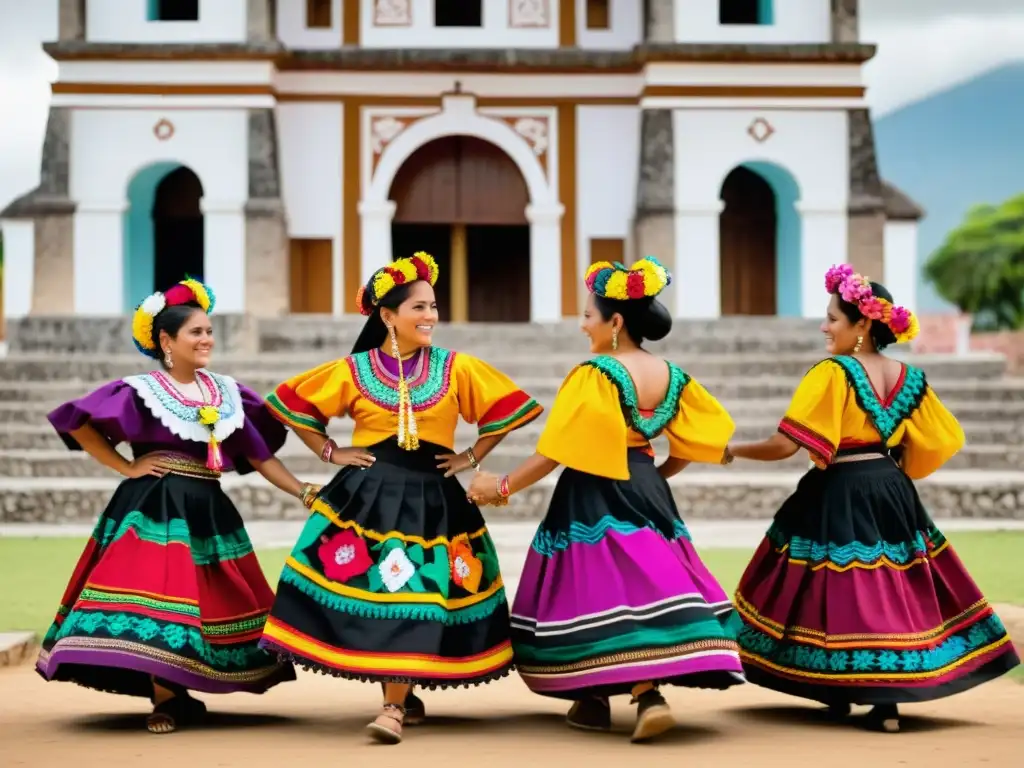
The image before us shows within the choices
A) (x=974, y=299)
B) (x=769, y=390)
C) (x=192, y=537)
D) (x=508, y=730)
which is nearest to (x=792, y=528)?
(x=508, y=730)

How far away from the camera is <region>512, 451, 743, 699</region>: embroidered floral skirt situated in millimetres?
5949

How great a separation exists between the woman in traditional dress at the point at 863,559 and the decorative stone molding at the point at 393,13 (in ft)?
51.4

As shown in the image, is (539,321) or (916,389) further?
(539,321)

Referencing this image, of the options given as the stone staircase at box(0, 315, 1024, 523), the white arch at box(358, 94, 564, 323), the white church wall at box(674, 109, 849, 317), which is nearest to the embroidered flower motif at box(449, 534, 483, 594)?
the stone staircase at box(0, 315, 1024, 523)

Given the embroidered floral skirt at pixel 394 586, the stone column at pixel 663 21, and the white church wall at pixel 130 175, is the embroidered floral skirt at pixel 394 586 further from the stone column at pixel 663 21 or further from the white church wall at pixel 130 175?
the stone column at pixel 663 21

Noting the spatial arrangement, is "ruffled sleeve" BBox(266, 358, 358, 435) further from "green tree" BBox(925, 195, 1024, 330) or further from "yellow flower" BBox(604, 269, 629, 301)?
"green tree" BBox(925, 195, 1024, 330)

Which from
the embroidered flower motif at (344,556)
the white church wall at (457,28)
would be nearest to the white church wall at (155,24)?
the white church wall at (457,28)

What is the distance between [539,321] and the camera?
2139 centimetres

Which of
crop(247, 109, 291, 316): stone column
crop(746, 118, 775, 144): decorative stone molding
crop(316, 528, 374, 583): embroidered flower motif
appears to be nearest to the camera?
crop(316, 528, 374, 583): embroidered flower motif

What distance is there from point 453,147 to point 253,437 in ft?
50.9

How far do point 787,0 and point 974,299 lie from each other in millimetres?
49017

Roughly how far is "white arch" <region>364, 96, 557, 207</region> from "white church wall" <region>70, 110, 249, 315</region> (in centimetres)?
175

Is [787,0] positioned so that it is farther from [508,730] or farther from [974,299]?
[974,299]

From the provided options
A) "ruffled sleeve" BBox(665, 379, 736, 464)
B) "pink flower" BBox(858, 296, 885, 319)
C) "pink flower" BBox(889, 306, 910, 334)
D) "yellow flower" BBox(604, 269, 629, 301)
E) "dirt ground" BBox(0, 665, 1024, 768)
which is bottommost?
"dirt ground" BBox(0, 665, 1024, 768)
